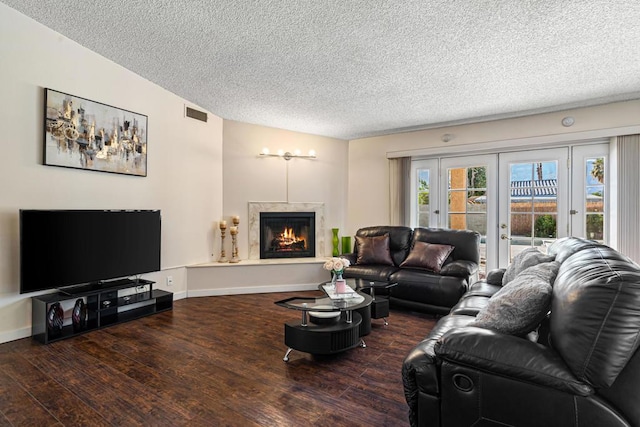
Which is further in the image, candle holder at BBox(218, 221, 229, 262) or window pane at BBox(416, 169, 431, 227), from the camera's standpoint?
window pane at BBox(416, 169, 431, 227)

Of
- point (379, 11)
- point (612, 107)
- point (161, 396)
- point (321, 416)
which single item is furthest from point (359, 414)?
point (612, 107)

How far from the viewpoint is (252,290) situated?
5012mm

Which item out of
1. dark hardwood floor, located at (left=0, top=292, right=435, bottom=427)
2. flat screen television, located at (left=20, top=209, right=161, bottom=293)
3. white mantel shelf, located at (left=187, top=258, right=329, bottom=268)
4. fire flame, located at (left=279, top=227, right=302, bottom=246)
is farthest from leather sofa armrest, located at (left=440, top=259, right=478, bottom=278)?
flat screen television, located at (left=20, top=209, right=161, bottom=293)

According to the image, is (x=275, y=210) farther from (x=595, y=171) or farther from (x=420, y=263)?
(x=595, y=171)

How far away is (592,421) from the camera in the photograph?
1307mm

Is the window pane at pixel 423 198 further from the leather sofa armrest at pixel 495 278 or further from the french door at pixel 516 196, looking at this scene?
the leather sofa armrest at pixel 495 278

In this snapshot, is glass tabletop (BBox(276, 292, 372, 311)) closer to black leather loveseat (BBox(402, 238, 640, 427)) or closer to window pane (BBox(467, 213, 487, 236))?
black leather loveseat (BBox(402, 238, 640, 427))

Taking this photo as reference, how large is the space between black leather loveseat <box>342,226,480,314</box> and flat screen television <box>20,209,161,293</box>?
8.44 ft

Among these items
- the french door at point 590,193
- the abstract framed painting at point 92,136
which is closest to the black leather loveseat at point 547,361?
the french door at point 590,193

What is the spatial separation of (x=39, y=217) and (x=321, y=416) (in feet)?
9.91

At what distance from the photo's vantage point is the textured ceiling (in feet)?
8.45

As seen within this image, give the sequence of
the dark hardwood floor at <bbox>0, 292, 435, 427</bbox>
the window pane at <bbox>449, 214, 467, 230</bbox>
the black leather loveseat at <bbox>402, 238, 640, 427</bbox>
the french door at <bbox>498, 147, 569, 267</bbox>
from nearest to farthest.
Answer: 1. the black leather loveseat at <bbox>402, 238, 640, 427</bbox>
2. the dark hardwood floor at <bbox>0, 292, 435, 427</bbox>
3. the french door at <bbox>498, 147, 569, 267</bbox>
4. the window pane at <bbox>449, 214, 467, 230</bbox>

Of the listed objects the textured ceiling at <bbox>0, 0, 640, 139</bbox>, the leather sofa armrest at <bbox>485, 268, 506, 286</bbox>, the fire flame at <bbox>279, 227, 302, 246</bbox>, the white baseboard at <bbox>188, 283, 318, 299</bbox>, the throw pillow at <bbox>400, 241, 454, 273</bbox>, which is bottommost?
the white baseboard at <bbox>188, 283, 318, 299</bbox>

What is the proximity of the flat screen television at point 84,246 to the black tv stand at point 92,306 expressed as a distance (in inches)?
4.7
